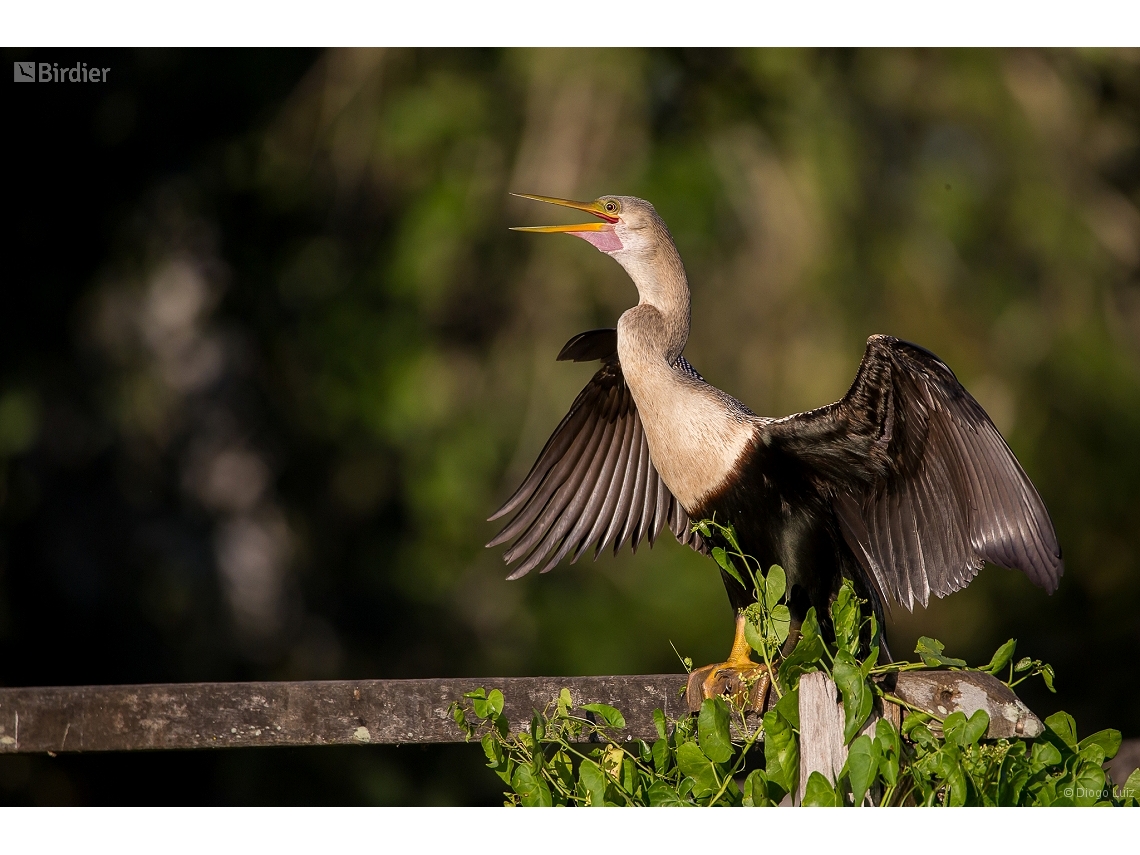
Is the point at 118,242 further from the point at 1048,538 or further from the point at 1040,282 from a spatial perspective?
the point at 1048,538

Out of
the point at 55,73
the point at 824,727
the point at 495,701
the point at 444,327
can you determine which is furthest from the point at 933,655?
the point at 55,73

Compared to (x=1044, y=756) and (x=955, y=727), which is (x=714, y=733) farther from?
(x=1044, y=756)

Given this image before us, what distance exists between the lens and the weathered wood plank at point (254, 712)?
163 centimetres

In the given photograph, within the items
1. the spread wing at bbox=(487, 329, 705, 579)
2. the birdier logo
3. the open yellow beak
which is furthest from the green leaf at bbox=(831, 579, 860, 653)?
the birdier logo

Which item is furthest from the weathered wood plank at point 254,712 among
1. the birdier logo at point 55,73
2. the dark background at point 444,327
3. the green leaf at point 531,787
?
the birdier logo at point 55,73

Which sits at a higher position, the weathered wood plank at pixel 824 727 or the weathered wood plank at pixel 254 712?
the weathered wood plank at pixel 824 727

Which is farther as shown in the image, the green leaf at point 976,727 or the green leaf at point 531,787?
the green leaf at point 531,787

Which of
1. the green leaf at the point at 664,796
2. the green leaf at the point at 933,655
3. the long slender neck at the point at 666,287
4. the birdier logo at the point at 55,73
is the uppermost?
the birdier logo at the point at 55,73

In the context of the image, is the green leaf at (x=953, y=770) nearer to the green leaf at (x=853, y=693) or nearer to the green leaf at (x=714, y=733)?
the green leaf at (x=853, y=693)

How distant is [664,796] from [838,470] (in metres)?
0.70

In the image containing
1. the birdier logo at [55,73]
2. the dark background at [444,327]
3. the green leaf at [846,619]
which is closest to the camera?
the green leaf at [846,619]

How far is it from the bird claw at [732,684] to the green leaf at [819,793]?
284mm

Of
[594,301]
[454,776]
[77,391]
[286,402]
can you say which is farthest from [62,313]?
[454,776]

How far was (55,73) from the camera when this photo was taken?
4.08 metres
